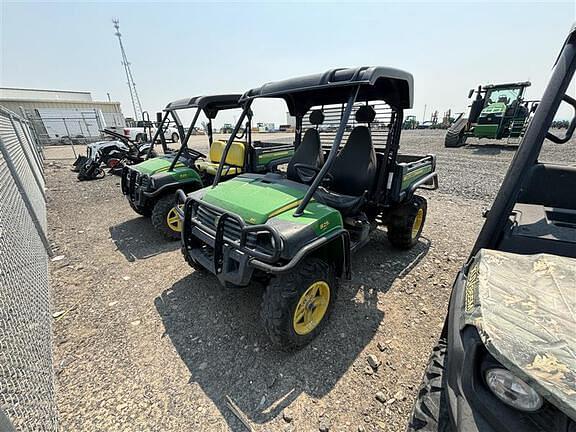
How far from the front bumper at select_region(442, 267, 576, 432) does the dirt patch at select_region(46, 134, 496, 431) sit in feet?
3.13

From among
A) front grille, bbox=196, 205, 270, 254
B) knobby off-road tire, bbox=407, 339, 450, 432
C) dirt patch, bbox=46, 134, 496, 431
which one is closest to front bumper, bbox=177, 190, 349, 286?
front grille, bbox=196, 205, 270, 254

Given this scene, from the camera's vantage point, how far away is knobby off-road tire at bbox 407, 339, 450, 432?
3.63ft

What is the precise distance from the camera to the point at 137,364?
211 cm

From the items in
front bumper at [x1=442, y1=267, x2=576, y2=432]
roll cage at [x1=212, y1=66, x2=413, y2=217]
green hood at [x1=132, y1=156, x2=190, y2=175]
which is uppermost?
roll cage at [x1=212, y1=66, x2=413, y2=217]

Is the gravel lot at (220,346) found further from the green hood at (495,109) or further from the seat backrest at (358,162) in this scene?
the green hood at (495,109)

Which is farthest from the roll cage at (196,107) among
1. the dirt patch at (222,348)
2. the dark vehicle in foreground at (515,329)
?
the dark vehicle in foreground at (515,329)

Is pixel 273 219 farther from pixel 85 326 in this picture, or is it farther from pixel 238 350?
pixel 85 326

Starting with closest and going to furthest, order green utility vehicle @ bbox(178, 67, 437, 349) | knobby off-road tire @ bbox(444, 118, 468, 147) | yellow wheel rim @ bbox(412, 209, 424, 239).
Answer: green utility vehicle @ bbox(178, 67, 437, 349) < yellow wheel rim @ bbox(412, 209, 424, 239) < knobby off-road tire @ bbox(444, 118, 468, 147)

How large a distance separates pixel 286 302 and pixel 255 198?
952 millimetres

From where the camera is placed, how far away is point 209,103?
4.69 meters

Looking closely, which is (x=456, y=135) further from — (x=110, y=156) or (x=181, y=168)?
(x=110, y=156)

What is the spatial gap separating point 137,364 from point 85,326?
0.82m

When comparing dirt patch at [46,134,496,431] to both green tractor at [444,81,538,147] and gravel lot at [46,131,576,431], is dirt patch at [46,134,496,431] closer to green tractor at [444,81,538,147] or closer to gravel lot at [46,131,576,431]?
gravel lot at [46,131,576,431]

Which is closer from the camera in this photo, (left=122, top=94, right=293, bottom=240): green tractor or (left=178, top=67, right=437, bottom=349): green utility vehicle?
(left=178, top=67, right=437, bottom=349): green utility vehicle
